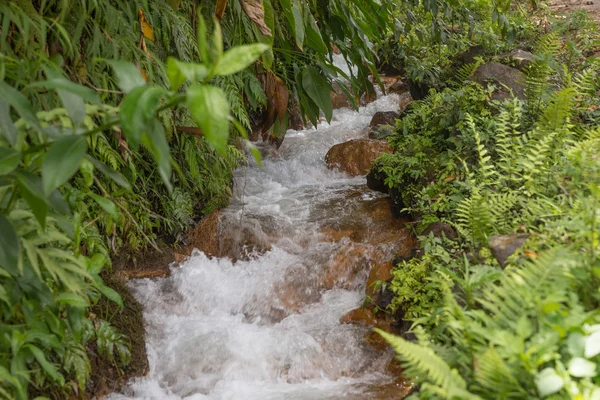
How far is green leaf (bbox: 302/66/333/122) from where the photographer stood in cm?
362

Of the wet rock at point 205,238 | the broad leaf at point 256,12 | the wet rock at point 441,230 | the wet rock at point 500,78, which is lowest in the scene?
the wet rock at point 205,238

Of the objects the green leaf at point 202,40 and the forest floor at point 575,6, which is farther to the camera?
the forest floor at point 575,6

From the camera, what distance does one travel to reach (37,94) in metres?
2.67

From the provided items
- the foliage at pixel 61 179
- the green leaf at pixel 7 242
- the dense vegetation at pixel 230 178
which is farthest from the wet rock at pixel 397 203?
the green leaf at pixel 7 242

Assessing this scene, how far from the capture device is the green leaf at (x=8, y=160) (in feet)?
5.17

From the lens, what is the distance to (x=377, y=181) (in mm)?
6250

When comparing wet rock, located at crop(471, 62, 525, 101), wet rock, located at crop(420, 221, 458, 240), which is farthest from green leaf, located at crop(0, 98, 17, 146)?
wet rock, located at crop(471, 62, 525, 101)

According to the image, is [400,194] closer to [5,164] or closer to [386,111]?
[386,111]

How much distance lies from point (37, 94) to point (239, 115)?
170 centimetres

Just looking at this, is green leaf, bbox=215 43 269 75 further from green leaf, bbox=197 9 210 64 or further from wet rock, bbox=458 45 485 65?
wet rock, bbox=458 45 485 65

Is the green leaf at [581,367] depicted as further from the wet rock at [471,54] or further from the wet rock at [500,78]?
the wet rock at [471,54]

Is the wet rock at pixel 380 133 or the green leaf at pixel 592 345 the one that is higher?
the green leaf at pixel 592 345

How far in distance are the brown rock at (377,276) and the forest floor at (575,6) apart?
693 centimetres

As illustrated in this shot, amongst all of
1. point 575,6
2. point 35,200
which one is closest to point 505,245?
point 35,200
